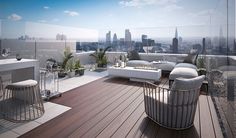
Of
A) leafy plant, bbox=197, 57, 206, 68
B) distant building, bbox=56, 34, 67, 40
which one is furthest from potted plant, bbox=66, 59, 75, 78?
leafy plant, bbox=197, 57, 206, 68

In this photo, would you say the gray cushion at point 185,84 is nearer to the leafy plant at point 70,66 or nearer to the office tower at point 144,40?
the leafy plant at point 70,66

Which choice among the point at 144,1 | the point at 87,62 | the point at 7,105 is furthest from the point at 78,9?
the point at 7,105

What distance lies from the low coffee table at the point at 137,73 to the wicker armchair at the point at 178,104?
2474 millimetres

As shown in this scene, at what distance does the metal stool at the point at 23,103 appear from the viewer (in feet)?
8.59

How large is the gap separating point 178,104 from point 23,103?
2673mm

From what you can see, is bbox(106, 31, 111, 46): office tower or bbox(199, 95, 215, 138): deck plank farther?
bbox(106, 31, 111, 46): office tower

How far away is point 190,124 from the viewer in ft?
7.89

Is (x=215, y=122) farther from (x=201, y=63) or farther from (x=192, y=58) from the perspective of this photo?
(x=192, y=58)

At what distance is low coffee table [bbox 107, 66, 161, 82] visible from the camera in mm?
4893

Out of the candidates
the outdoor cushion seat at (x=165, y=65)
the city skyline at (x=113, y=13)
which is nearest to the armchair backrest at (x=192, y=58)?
the outdoor cushion seat at (x=165, y=65)

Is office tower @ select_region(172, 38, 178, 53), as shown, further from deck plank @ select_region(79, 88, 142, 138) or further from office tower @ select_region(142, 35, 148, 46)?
deck plank @ select_region(79, 88, 142, 138)

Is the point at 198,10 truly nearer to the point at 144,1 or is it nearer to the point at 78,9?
the point at 144,1

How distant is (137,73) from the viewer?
5074 mm

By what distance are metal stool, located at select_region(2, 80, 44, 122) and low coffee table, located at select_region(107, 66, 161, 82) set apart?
115 inches
